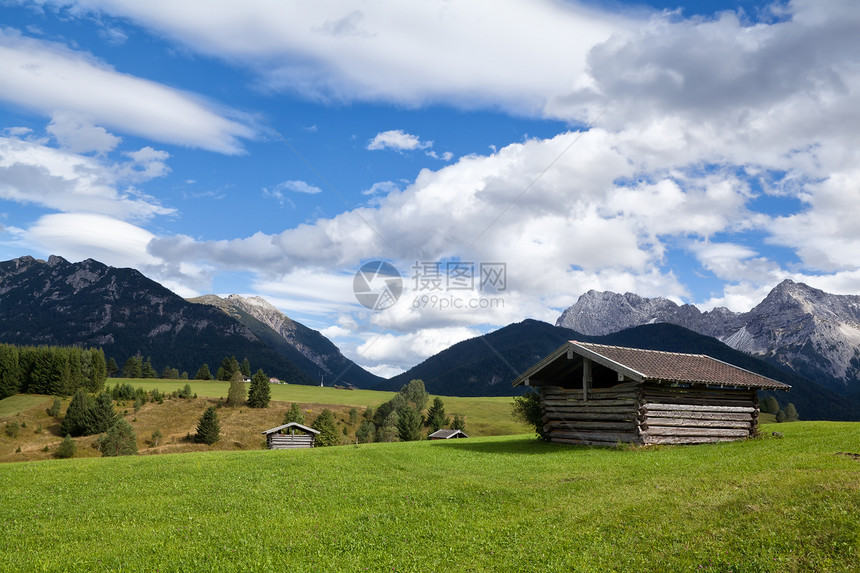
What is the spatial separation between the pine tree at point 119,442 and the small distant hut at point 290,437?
18399 millimetres

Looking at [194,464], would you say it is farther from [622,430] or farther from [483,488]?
[622,430]

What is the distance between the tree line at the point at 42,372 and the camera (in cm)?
12075

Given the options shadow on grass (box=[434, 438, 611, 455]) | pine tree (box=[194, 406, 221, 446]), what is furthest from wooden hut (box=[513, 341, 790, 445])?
pine tree (box=[194, 406, 221, 446])

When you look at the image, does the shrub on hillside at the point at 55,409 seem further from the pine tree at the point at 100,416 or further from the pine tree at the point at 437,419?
the pine tree at the point at 437,419

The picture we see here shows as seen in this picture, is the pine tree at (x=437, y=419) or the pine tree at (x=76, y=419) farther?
the pine tree at (x=437, y=419)

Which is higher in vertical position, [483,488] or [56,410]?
[483,488]

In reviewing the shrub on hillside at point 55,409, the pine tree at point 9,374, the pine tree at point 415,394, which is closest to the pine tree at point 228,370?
the pine tree at point 9,374

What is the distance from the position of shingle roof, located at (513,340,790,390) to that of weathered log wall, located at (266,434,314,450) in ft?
159

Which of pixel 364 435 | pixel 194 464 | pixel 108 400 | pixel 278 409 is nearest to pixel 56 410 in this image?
pixel 108 400

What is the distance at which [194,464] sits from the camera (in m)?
23.0

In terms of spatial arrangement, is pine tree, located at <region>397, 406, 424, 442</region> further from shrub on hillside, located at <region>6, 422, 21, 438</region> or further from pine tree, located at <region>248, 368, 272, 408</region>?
shrub on hillside, located at <region>6, 422, 21, 438</region>

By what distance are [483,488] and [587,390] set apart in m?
14.9

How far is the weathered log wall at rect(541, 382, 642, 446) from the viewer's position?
27094 mm

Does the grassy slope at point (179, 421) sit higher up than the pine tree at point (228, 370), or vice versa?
the pine tree at point (228, 370)
